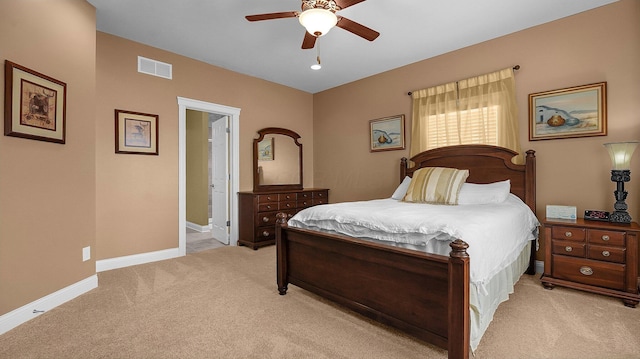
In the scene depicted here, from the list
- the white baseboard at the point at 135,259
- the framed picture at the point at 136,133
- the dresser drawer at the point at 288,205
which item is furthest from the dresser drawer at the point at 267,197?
the framed picture at the point at 136,133

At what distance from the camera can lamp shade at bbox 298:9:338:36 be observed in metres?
2.14

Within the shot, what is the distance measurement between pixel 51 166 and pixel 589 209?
4996 mm

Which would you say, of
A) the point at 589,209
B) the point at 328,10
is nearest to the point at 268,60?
the point at 328,10

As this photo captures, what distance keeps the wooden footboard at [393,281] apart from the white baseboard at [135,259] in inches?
83.4

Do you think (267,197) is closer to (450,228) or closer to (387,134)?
(387,134)

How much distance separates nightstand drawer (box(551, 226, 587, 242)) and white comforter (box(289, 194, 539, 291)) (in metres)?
0.25

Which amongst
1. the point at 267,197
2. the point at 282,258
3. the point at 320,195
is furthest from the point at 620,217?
the point at 267,197

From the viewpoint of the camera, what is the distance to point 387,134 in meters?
4.62

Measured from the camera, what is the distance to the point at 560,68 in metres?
3.14

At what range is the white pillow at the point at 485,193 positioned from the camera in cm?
304

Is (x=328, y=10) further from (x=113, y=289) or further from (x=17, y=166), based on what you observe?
(x=113, y=289)

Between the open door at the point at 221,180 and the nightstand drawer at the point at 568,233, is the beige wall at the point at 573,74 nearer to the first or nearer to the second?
the nightstand drawer at the point at 568,233

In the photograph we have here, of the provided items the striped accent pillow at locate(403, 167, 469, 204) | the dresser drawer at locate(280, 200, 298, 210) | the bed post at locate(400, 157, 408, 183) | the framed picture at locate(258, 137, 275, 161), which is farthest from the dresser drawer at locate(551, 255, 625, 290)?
the framed picture at locate(258, 137, 275, 161)

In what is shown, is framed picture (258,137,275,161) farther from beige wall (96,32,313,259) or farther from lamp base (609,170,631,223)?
lamp base (609,170,631,223)
